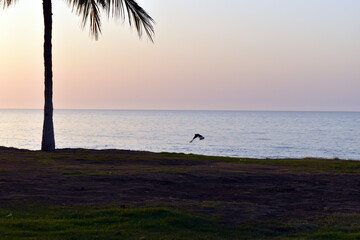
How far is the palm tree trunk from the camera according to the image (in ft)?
70.8

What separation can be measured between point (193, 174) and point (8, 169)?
17.3 feet

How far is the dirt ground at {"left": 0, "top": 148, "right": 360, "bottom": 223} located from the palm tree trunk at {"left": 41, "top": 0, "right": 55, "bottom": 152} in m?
4.50

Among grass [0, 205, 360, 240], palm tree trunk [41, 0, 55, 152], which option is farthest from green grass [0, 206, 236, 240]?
palm tree trunk [41, 0, 55, 152]

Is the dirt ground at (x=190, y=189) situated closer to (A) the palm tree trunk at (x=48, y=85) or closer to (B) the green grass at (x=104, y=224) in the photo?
(B) the green grass at (x=104, y=224)

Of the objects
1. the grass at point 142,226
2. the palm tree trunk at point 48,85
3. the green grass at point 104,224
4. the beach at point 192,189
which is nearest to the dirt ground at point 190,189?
the beach at point 192,189

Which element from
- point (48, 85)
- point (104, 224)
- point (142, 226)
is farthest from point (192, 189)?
point (48, 85)

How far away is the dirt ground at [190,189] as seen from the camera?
34.0 ft

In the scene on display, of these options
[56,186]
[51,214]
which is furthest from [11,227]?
[56,186]

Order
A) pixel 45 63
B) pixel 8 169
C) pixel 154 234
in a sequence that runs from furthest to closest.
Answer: pixel 45 63
pixel 8 169
pixel 154 234

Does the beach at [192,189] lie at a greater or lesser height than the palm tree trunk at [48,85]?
lesser

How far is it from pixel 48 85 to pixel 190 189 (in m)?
11.1

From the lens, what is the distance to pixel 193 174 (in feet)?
49.1

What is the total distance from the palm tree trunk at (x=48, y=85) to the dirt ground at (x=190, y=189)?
450 cm

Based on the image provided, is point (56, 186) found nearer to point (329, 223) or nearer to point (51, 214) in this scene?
point (51, 214)
